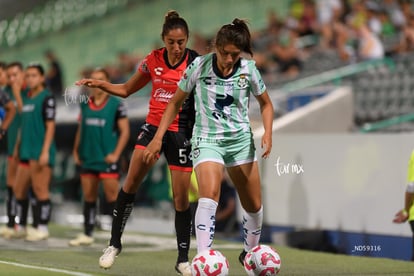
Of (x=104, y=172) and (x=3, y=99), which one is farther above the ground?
(x=3, y=99)

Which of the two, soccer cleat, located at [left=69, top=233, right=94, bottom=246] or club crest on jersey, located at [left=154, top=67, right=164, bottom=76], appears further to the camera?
soccer cleat, located at [left=69, top=233, right=94, bottom=246]

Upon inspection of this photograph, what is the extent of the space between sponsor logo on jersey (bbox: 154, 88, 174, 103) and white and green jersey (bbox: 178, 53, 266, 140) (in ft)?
2.41

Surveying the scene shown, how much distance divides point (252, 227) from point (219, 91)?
1.31 m

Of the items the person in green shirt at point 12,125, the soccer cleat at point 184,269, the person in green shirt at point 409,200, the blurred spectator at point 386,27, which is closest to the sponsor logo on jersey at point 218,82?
the soccer cleat at point 184,269

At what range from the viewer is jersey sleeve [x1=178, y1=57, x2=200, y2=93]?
841cm

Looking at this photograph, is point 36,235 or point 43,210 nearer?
point 36,235

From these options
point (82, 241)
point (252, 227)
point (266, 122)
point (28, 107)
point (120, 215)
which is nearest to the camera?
point (266, 122)

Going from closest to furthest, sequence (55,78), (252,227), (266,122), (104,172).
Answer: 1. (266,122)
2. (252,227)
3. (104,172)
4. (55,78)

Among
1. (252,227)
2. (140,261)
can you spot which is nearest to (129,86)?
(252,227)

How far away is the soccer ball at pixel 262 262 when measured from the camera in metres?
8.40

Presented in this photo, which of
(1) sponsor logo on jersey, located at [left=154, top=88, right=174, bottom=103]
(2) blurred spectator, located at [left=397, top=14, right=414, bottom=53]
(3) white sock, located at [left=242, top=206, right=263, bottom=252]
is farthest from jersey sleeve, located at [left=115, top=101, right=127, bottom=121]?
(2) blurred spectator, located at [left=397, top=14, right=414, bottom=53]

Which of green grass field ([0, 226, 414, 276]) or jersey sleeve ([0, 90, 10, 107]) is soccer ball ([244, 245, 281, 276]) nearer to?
green grass field ([0, 226, 414, 276])

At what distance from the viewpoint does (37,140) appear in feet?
43.8

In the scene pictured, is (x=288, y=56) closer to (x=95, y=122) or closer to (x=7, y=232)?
(x=95, y=122)
